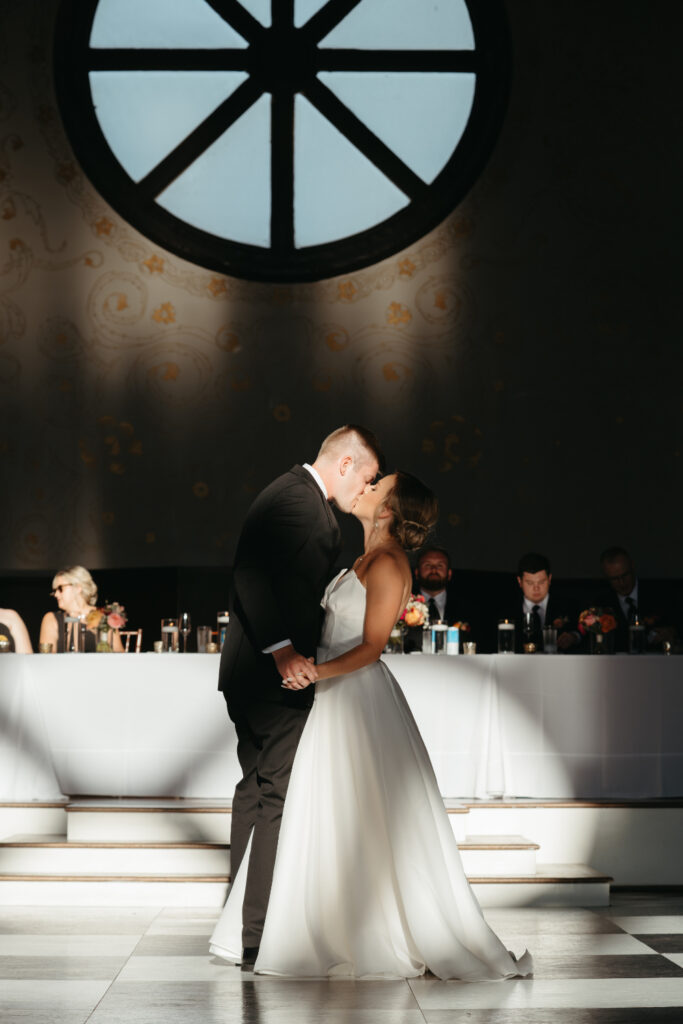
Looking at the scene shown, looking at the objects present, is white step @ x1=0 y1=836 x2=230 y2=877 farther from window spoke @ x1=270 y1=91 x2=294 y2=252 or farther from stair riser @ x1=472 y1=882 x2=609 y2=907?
window spoke @ x1=270 y1=91 x2=294 y2=252

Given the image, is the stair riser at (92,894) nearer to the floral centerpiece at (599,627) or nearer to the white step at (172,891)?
the white step at (172,891)

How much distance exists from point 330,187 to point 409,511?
14.8 ft

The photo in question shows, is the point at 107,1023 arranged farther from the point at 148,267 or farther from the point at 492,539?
the point at 148,267

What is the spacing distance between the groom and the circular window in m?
4.20

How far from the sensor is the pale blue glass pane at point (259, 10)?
725 cm

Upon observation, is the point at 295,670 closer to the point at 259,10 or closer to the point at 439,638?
the point at 439,638

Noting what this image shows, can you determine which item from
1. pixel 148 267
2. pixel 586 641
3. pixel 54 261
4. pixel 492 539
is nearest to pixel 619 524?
pixel 492 539

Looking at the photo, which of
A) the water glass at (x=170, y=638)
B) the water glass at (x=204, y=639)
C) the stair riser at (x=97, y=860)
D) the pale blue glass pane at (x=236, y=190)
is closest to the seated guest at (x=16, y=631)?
the water glass at (x=170, y=638)

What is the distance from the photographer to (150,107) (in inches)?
282

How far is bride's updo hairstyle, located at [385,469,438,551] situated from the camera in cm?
308

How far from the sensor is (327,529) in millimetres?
3117

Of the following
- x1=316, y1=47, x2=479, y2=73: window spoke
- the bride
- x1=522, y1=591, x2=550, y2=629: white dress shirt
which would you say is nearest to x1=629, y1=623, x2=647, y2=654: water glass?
x1=522, y1=591, x2=550, y2=629: white dress shirt

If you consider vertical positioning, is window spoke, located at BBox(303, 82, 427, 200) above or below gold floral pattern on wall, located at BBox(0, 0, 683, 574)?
above

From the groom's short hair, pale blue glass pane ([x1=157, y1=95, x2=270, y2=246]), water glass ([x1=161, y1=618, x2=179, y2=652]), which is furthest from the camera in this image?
pale blue glass pane ([x1=157, y1=95, x2=270, y2=246])
